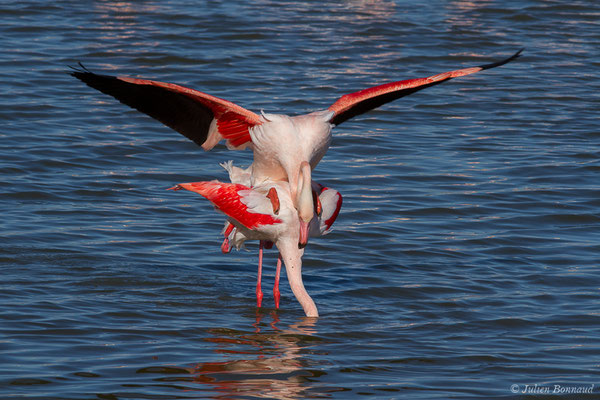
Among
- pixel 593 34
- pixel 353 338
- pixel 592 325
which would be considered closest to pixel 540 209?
pixel 592 325

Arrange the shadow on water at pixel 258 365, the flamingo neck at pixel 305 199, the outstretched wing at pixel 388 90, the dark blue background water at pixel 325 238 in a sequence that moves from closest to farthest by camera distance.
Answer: the shadow on water at pixel 258 365
the dark blue background water at pixel 325 238
the flamingo neck at pixel 305 199
the outstretched wing at pixel 388 90

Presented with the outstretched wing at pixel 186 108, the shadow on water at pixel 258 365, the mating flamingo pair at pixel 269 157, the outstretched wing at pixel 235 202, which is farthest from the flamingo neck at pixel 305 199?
the shadow on water at pixel 258 365

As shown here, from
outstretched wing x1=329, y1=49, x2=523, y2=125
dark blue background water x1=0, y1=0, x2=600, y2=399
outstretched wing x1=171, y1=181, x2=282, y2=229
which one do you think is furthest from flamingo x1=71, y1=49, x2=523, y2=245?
dark blue background water x1=0, y1=0, x2=600, y2=399

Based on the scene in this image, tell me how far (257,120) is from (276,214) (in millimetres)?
805

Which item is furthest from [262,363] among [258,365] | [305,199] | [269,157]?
[269,157]

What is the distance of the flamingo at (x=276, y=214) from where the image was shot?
27.2 ft

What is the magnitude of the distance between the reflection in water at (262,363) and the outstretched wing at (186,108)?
5.21 feet

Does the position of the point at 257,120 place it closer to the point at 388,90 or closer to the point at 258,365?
the point at 388,90

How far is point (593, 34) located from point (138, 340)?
595 inches

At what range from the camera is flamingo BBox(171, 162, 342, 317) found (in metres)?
8.30

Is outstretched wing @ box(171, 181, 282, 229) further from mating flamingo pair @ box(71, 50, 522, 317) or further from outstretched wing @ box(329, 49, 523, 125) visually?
outstretched wing @ box(329, 49, 523, 125)

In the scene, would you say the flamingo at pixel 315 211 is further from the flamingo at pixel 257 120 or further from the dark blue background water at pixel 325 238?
the dark blue background water at pixel 325 238

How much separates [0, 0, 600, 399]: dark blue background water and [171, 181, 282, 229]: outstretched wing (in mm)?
832

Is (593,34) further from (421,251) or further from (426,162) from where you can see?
(421,251)
